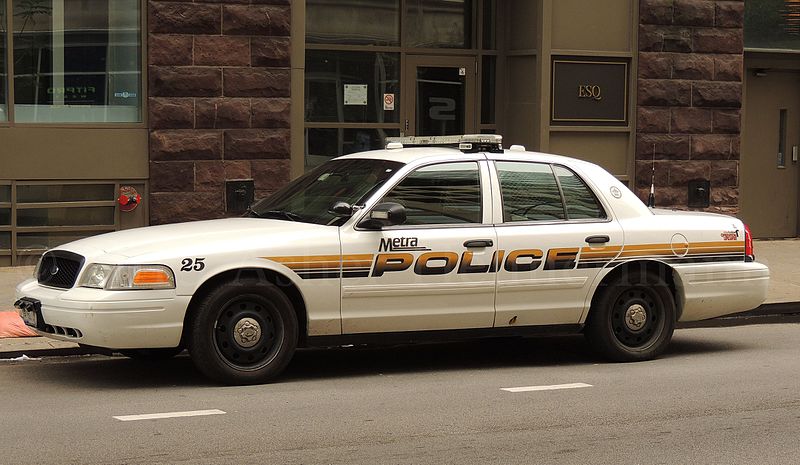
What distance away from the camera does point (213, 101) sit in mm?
14047

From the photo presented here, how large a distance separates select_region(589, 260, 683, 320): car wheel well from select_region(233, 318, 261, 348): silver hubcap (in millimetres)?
2606

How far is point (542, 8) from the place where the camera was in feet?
51.1

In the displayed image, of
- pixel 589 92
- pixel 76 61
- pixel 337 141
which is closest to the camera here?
pixel 76 61

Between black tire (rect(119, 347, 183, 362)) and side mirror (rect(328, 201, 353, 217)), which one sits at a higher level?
side mirror (rect(328, 201, 353, 217))

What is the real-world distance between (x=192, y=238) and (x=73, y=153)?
5.90 metres

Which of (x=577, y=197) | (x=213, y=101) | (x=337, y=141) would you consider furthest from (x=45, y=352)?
(x=337, y=141)

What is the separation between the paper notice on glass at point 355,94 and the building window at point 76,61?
275cm

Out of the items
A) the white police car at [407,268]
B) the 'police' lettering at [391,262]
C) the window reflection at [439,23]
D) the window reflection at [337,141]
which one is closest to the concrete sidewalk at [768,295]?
the white police car at [407,268]

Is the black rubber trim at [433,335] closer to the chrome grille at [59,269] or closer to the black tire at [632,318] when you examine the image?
the black tire at [632,318]

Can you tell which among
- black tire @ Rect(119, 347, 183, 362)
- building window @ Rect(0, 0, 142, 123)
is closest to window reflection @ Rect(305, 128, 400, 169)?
building window @ Rect(0, 0, 142, 123)

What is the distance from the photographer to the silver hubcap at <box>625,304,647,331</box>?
30.6 feet

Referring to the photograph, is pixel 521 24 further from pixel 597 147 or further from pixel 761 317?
pixel 761 317

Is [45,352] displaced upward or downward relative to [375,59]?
downward

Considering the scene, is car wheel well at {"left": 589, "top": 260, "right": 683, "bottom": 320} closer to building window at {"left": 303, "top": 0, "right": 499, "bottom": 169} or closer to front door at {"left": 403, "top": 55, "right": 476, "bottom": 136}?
building window at {"left": 303, "top": 0, "right": 499, "bottom": 169}
